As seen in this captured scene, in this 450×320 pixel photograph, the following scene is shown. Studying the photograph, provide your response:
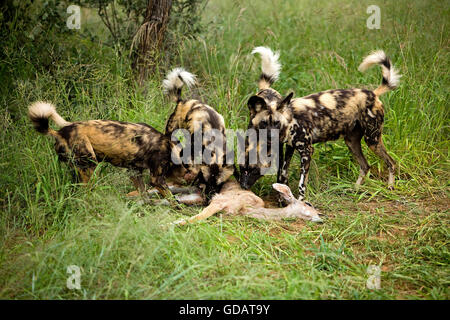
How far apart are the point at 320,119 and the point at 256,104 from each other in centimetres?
66

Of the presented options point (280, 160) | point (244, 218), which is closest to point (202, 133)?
point (280, 160)

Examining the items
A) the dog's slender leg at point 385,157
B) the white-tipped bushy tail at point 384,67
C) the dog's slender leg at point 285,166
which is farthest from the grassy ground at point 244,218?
the white-tipped bushy tail at point 384,67

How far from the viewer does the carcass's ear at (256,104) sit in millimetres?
3936

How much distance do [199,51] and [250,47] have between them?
0.67 meters

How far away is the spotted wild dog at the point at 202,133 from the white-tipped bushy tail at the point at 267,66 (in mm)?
612

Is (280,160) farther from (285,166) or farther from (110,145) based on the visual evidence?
(110,145)

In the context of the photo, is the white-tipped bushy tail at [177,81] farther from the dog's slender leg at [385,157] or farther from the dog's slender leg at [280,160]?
the dog's slender leg at [385,157]

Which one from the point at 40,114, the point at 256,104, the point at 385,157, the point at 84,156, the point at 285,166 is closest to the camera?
the point at 40,114

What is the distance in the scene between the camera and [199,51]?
5910 mm

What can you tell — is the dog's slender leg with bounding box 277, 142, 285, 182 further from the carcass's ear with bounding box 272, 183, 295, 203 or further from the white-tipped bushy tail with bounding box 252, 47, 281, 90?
the white-tipped bushy tail with bounding box 252, 47, 281, 90

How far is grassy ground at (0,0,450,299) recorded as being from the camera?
269 cm

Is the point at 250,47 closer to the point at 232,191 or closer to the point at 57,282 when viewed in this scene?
the point at 232,191

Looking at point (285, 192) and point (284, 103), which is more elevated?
point (284, 103)

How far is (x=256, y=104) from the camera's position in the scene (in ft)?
13.1
